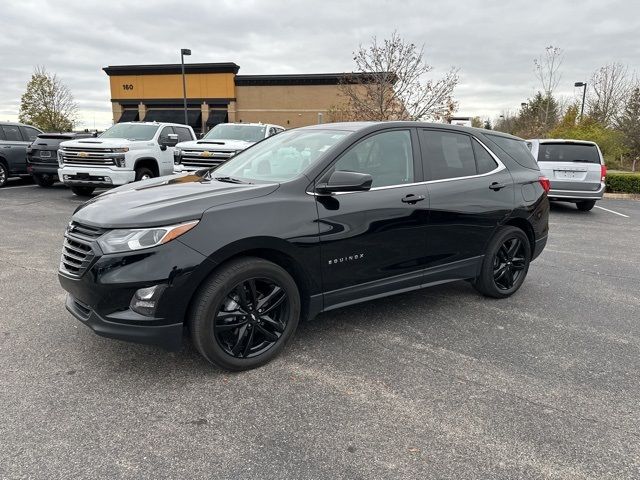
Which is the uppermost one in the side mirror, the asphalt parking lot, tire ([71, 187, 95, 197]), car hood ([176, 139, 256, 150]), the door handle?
car hood ([176, 139, 256, 150])

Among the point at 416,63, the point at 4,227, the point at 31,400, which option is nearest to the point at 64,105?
the point at 416,63

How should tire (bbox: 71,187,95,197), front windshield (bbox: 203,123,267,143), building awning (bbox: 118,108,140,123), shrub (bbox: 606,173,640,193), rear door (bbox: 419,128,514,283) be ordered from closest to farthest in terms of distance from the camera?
1. rear door (bbox: 419,128,514,283)
2. tire (bbox: 71,187,95,197)
3. front windshield (bbox: 203,123,267,143)
4. shrub (bbox: 606,173,640,193)
5. building awning (bbox: 118,108,140,123)

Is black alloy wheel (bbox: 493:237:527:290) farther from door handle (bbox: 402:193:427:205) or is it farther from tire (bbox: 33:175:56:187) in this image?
tire (bbox: 33:175:56:187)

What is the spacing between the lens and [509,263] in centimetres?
482

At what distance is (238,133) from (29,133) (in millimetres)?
6653

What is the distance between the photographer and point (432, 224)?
13.3ft

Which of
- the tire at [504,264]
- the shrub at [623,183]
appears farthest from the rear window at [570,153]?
the tire at [504,264]

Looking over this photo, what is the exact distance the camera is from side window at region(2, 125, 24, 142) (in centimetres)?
1298

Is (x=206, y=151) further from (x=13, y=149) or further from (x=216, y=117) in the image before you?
(x=216, y=117)

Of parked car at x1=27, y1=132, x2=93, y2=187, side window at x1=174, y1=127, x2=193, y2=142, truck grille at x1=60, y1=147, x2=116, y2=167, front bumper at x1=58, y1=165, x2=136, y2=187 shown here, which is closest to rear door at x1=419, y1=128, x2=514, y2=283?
front bumper at x1=58, y1=165, x2=136, y2=187

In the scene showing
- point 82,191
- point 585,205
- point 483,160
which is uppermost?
point 483,160

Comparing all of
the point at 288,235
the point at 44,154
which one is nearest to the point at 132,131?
the point at 44,154

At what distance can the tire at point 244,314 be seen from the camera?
9.77ft

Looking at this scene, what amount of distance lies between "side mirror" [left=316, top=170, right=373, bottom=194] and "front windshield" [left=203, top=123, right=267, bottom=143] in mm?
8655
